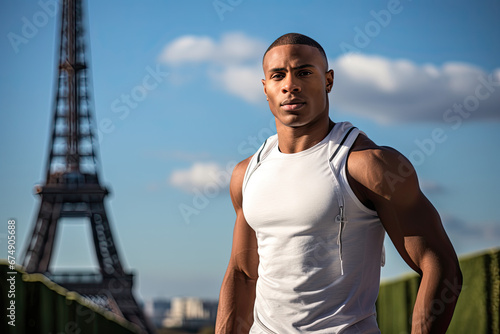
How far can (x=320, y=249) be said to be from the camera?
2.11m

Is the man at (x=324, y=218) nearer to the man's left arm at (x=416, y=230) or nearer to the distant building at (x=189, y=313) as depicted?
the man's left arm at (x=416, y=230)

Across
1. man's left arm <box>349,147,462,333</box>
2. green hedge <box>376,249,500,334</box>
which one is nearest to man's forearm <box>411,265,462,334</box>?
man's left arm <box>349,147,462,333</box>

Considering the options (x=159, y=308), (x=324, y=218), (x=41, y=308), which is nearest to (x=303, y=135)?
(x=324, y=218)

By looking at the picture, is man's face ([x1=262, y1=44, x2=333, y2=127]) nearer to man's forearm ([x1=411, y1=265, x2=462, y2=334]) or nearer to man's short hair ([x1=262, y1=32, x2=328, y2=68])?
man's short hair ([x1=262, y1=32, x2=328, y2=68])

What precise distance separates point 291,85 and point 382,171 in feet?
1.41

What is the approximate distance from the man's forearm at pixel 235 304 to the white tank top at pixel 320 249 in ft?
0.85

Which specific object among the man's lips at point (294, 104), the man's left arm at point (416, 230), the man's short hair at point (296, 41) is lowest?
the man's left arm at point (416, 230)

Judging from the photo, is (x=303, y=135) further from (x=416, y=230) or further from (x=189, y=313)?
(x=189, y=313)

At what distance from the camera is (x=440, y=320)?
1.95m

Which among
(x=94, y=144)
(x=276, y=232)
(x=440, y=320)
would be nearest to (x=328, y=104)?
(x=276, y=232)

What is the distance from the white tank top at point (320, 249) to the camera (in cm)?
207

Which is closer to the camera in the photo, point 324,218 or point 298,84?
point 324,218

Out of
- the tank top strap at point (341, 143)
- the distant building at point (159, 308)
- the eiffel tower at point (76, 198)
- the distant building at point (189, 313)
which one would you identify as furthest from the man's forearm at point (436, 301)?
the distant building at point (159, 308)

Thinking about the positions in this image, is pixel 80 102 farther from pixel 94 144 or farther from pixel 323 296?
pixel 323 296
